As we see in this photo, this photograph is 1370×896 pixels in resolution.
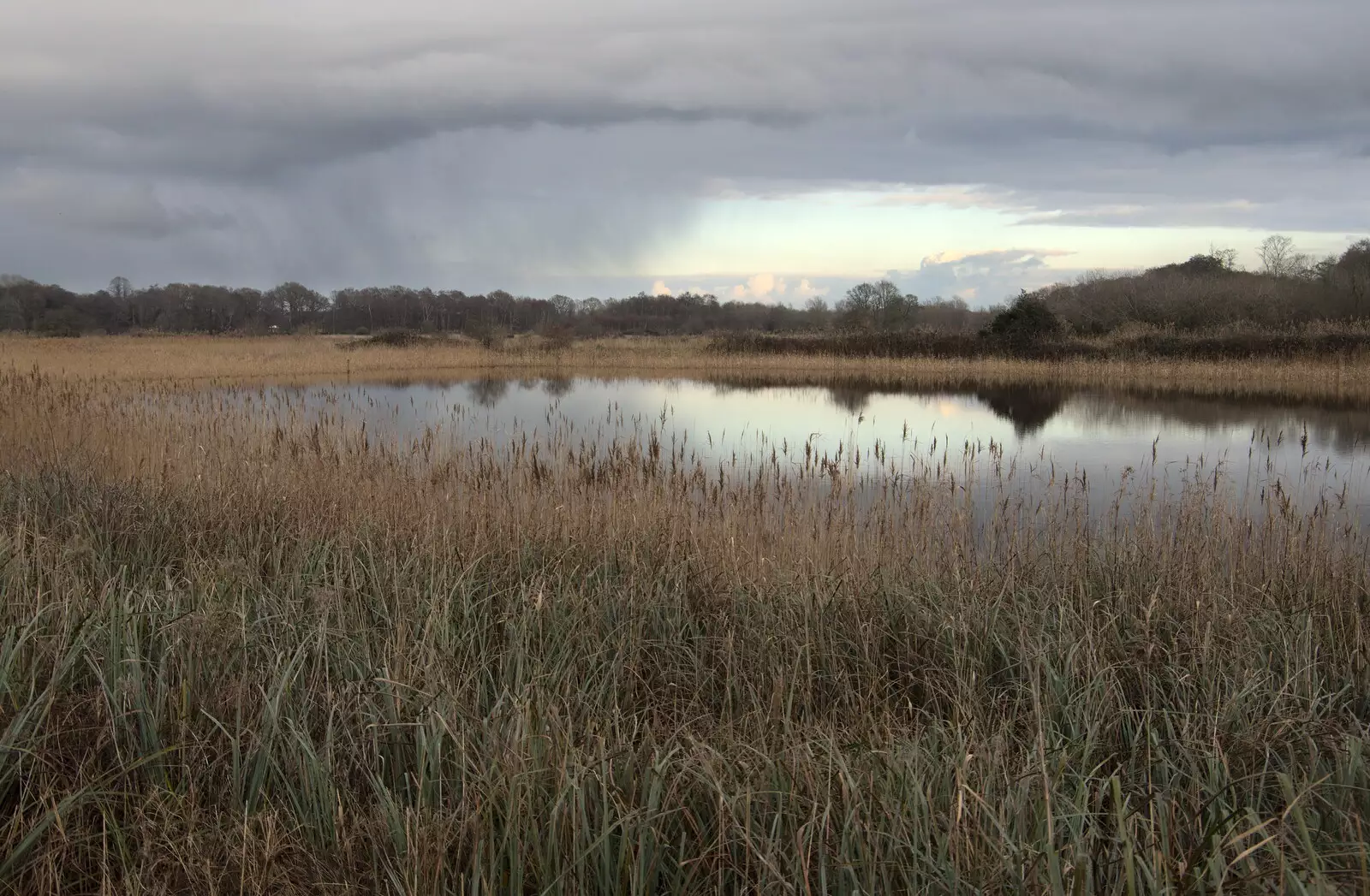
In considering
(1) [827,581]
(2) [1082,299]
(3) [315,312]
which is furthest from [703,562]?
(3) [315,312]

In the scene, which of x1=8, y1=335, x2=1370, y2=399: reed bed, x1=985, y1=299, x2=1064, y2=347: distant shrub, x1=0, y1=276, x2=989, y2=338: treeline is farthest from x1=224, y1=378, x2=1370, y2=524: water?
x1=0, y1=276, x2=989, y2=338: treeline

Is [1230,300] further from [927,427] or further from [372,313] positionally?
[372,313]

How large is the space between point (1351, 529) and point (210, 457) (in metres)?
8.97

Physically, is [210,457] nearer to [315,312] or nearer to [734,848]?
[734,848]

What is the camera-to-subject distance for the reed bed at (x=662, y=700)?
2.06 meters

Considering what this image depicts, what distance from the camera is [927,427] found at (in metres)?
15.4

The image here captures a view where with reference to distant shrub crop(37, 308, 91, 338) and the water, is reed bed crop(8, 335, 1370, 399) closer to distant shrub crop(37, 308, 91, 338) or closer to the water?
the water

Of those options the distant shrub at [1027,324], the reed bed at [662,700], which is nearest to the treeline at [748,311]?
the distant shrub at [1027,324]

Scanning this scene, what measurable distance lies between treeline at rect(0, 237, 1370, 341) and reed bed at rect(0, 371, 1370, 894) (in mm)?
27858

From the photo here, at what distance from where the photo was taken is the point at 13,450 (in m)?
7.53

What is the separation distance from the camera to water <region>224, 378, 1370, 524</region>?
29.9 ft

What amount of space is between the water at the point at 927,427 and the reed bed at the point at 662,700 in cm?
230

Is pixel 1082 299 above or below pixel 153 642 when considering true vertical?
above

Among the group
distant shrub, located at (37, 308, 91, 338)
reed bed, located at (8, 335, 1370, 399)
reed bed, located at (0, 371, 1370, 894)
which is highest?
distant shrub, located at (37, 308, 91, 338)
